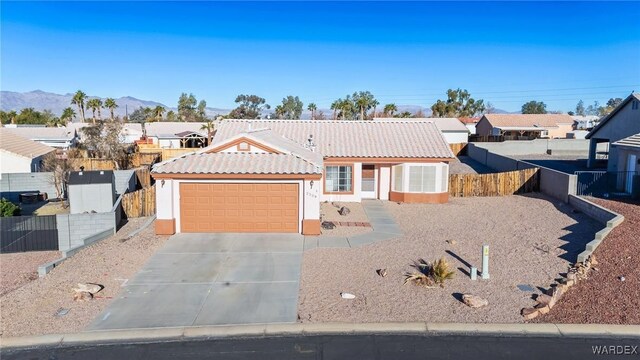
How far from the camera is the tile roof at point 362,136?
2688 cm

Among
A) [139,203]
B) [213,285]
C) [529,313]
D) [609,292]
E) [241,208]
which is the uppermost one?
[241,208]

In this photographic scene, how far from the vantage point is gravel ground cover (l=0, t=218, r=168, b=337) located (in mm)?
11383

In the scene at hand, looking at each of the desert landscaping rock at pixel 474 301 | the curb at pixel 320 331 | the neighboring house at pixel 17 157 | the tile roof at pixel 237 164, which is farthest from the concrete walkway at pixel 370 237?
the neighboring house at pixel 17 157

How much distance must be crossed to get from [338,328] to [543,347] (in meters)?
4.39

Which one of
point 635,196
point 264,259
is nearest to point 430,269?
point 264,259

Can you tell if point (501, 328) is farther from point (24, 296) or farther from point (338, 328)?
point (24, 296)

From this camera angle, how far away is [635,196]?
899 inches

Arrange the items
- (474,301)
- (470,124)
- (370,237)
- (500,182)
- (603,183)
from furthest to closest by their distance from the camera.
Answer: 1. (470,124)
2. (500,182)
3. (603,183)
4. (370,237)
5. (474,301)

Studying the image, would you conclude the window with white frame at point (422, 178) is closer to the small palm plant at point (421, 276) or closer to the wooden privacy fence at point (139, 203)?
the small palm plant at point (421, 276)

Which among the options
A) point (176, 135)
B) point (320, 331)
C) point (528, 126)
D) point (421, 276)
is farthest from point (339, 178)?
Answer: point (528, 126)

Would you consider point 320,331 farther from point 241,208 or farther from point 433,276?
point 241,208

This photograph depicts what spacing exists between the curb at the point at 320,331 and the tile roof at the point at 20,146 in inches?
1141

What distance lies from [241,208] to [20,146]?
26.4m

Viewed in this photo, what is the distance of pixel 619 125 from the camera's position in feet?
111
